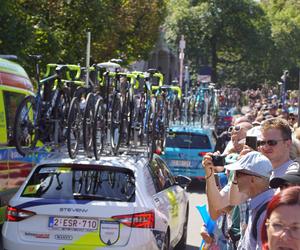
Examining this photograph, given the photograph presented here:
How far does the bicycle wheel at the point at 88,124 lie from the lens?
29.7ft

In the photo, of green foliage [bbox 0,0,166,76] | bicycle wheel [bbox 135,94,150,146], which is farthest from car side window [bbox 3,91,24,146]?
green foliage [bbox 0,0,166,76]

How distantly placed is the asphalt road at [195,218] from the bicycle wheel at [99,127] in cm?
197

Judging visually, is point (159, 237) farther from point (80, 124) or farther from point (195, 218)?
point (195, 218)

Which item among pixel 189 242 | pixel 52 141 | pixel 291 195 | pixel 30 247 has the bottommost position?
pixel 189 242

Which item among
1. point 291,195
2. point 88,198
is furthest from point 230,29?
point 291,195

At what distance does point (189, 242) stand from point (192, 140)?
6.79m

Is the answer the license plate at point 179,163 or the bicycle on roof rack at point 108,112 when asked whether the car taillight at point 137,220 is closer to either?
the bicycle on roof rack at point 108,112

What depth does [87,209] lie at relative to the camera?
7242 millimetres

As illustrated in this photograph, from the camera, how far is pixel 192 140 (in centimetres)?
1769

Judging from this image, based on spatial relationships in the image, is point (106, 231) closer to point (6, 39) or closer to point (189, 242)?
point (189, 242)

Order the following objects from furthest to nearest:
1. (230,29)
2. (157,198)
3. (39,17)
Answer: (230,29) < (39,17) < (157,198)

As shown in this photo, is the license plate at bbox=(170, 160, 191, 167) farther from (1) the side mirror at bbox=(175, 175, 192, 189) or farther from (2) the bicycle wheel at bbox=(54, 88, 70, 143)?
(2) the bicycle wheel at bbox=(54, 88, 70, 143)

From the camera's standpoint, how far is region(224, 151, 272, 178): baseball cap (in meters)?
4.82

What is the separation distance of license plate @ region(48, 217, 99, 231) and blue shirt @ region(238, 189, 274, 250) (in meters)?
2.79
